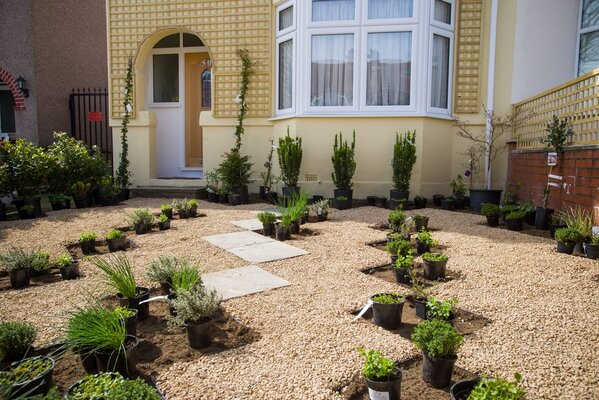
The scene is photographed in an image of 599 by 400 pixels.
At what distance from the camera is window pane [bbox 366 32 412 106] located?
8133 millimetres

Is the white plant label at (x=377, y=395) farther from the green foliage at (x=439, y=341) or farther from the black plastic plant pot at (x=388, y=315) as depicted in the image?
the black plastic plant pot at (x=388, y=315)

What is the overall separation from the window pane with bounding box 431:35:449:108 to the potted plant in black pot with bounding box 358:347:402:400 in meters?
6.90

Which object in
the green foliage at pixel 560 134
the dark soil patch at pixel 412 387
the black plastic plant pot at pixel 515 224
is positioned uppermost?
the green foliage at pixel 560 134

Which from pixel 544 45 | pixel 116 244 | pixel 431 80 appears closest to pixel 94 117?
pixel 116 244

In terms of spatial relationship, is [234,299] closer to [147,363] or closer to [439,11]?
[147,363]

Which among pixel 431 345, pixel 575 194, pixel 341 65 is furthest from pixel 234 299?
pixel 341 65

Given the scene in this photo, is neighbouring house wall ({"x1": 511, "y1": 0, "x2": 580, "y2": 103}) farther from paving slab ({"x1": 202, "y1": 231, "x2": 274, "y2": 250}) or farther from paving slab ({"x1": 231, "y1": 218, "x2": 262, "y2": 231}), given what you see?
paving slab ({"x1": 202, "y1": 231, "x2": 274, "y2": 250})

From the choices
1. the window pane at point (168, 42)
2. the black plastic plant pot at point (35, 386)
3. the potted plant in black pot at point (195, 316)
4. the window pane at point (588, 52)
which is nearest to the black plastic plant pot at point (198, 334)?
the potted plant in black pot at point (195, 316)

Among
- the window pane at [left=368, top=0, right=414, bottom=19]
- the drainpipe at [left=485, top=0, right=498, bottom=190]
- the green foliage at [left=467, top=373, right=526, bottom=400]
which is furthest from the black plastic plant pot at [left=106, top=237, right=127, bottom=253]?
the drainpipe at [left=485, top=0, right=498, bottom=190]

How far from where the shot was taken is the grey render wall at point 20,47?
11.2m

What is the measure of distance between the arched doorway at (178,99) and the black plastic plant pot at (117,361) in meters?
7.88

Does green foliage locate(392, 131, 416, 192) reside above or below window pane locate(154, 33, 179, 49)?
below

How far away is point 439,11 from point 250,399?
309 inches

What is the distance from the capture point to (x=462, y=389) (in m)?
2.15
